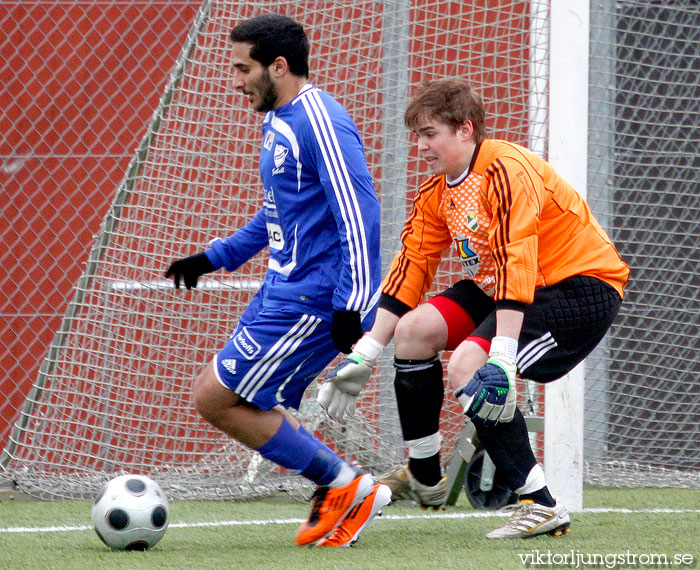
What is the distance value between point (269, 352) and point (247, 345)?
7 centimetres

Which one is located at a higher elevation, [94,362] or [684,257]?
[684,257]

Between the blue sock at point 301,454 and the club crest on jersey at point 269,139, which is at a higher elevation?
the club crest on jersey at point 269,139

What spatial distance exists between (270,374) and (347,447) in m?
1.80

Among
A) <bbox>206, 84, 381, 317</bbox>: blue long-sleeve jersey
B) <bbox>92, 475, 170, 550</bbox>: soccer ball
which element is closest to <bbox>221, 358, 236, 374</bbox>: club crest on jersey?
<bbox>206, 84, 381, 317</bbox>: blue long-sleeve jersey

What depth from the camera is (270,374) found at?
3.13 metres

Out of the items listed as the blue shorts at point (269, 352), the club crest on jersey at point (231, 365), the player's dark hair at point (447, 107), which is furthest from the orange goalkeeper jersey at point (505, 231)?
the club crest on jersey at point (231, 365)

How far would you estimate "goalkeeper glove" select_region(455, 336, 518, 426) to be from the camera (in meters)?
2.99

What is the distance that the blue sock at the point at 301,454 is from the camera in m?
3.21

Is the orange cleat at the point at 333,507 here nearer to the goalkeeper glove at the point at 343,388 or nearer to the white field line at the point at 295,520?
the goalkeeper glove at the point at 343,388

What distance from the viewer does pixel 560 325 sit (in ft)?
10.8

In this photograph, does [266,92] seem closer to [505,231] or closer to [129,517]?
[505,231]

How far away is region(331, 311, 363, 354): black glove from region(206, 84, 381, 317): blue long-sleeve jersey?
0.07 ft

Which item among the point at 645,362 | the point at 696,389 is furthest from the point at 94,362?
the point at 696,389

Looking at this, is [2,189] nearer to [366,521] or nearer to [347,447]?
[347,447]
